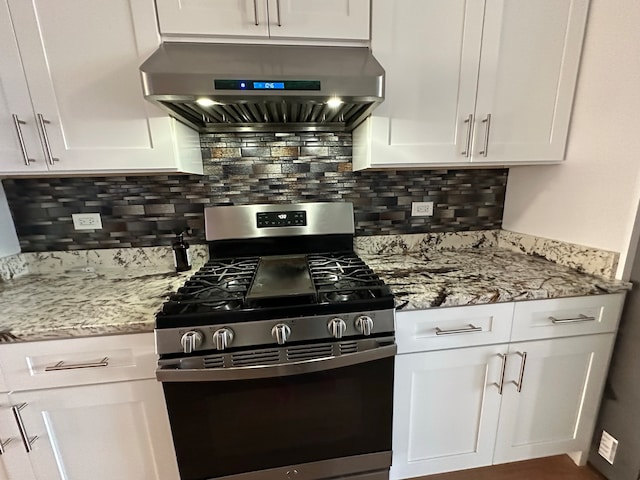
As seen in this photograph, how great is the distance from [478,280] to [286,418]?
3.03 feet

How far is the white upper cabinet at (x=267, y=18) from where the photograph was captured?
975 millimetres

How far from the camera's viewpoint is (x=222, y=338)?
0.87m

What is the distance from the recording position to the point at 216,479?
0.98 metres

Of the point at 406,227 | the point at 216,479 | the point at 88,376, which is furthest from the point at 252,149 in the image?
the point at 216,479

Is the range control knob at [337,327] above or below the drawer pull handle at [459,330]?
above

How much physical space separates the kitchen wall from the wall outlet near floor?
2.49ft

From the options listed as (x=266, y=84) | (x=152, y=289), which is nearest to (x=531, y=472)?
(x=152, y=289)

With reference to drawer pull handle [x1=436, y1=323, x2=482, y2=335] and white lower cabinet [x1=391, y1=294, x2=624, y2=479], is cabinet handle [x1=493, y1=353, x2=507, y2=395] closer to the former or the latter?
white lower cabinet [x1=391, y1=294, x2=624, y2=479]

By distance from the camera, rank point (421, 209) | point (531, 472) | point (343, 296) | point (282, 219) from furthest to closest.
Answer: point (421, 209)
point (282, 219)
point (531, 472)
point (343, 296)

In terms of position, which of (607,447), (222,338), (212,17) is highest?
(212,17)

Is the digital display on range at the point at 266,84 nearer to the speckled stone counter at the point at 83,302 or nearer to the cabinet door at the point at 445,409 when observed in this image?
the speckled stone counter at the point at 83,302

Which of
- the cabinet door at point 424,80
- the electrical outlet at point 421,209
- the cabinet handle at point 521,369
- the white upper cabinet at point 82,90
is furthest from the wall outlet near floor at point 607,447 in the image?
the white upper cabinet at point 82,90

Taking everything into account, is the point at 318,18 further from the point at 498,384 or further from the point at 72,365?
the point at 498,384

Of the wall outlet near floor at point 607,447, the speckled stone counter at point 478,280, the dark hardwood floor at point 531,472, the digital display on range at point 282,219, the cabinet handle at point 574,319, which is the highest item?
the digital display on range at point 282,219
